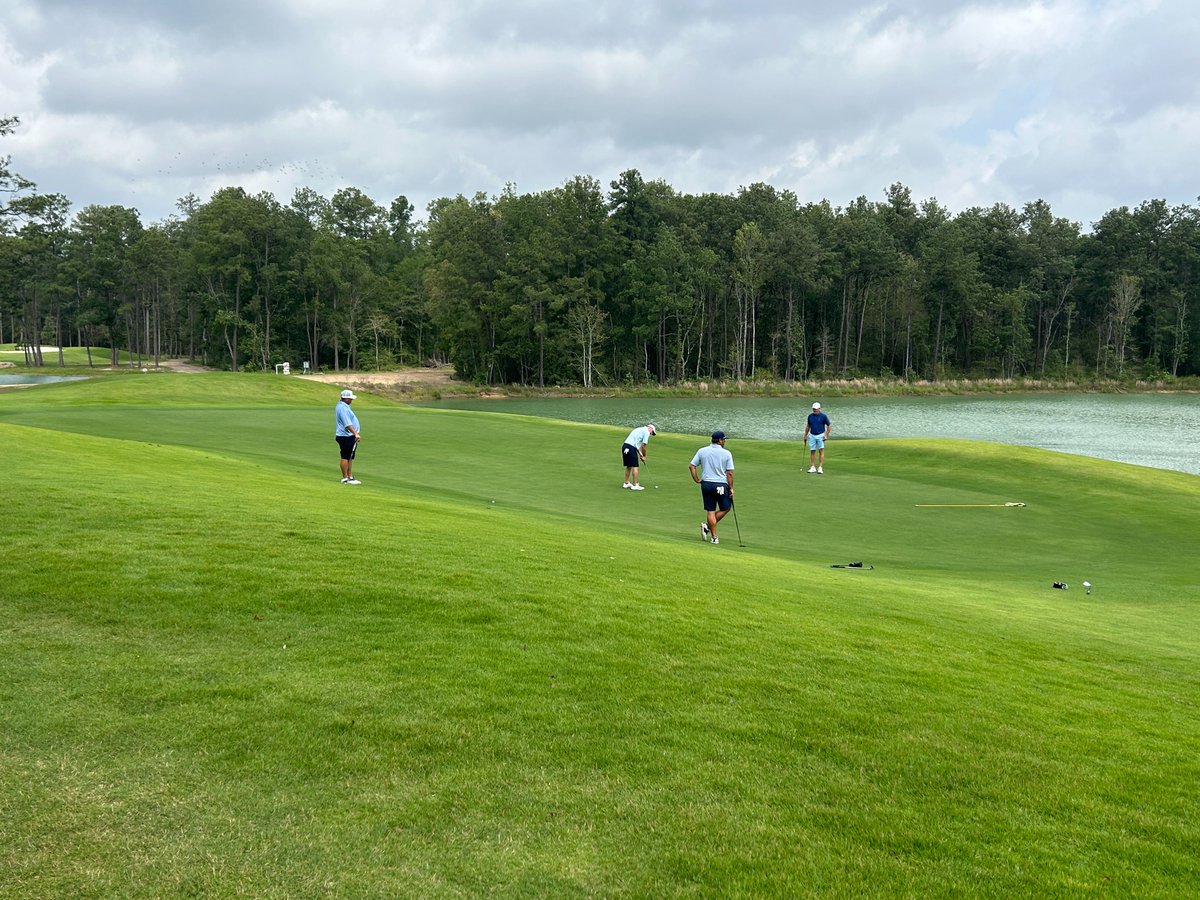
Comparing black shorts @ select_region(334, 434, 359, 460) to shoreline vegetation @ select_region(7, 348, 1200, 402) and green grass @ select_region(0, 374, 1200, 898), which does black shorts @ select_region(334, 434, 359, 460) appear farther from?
shoreline vegetation @ select_region(7, 348, 1200, 402)

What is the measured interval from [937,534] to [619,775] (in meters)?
Result: 16.4

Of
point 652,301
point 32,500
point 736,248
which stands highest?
point 736,248

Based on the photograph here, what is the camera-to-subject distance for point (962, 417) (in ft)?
248

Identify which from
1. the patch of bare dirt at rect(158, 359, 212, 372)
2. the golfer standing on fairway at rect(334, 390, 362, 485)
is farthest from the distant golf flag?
the patch of bare dirt at rect(158, 359, 212, 372)

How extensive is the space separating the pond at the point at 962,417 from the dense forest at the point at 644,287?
698 inches

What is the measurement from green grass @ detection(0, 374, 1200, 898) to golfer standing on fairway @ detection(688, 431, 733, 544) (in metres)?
3.05

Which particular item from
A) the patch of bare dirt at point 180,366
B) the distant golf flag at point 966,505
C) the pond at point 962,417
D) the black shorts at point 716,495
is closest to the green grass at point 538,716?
the black shorts at point 716,495

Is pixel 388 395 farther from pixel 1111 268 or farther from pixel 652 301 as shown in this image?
pixel 1111 268

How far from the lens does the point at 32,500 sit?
38.5ft

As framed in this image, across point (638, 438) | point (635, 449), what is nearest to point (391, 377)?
point (635, 449)

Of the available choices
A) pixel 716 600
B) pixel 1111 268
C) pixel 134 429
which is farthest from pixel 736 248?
pixel 716 600

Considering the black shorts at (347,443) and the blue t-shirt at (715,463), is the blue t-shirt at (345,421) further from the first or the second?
the blue t-shirt at (715,463)

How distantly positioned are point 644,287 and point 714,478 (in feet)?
302

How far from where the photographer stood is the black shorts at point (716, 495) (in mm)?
17984
